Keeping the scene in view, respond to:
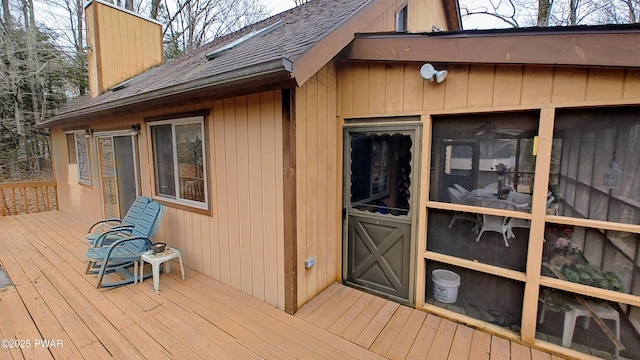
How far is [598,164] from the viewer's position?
79.0 inches

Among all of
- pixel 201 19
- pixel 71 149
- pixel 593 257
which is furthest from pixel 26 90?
pixel 593 257

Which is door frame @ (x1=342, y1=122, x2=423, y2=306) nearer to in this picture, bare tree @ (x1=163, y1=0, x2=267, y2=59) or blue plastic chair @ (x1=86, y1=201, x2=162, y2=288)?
blue plastic chair @ (x1=86, y1=201, x2=162, y2=288)

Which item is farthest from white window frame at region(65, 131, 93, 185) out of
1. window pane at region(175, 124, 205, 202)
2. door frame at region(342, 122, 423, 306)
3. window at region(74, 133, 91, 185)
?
door frame at region(342, 122, 423, 306)

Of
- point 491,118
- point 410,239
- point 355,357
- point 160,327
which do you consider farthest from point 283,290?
point 491,118

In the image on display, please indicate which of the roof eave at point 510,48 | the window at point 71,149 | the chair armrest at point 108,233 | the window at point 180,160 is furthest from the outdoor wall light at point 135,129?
the roof eave at point 510,48

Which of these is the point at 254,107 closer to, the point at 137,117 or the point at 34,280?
the point at 137,117

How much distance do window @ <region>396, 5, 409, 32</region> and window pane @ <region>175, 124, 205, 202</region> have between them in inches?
125

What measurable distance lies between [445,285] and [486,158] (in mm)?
1262

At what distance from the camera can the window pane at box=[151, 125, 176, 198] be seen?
3.85m

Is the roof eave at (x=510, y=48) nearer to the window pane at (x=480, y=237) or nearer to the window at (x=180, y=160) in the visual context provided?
the window pane at (x=480, y=237)

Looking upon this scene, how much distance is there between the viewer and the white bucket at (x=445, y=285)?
268 centimetres

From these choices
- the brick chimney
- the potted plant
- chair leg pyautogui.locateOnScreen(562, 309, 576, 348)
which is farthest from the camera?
the brick chimney

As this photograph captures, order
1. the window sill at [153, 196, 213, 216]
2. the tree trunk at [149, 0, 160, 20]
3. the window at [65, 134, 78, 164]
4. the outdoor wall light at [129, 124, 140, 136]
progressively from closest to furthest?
1. the window sill at [153, 196, 213, 216]
2. the outdoor wall light at [129, 124, 140, 136]
3. the window at [65, 134, 78, 164]
4. the tree trunk at [149, 0, 160, 20]

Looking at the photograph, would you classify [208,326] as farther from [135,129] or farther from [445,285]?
[135,129]
